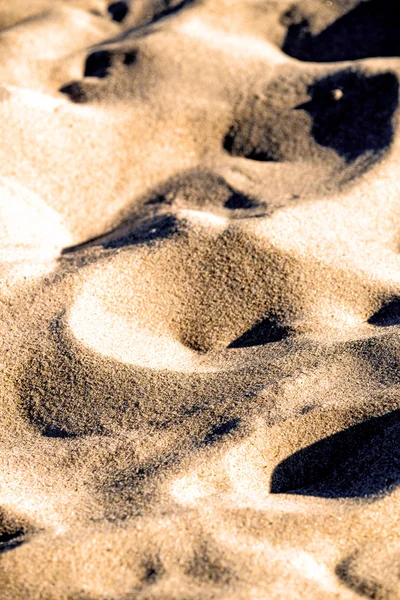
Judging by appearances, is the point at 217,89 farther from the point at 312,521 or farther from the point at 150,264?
the point at 312,521

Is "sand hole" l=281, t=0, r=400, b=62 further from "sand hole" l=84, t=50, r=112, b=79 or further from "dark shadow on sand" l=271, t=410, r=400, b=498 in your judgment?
"dark shadow on sand" l=271, t=410, r=400, b=498

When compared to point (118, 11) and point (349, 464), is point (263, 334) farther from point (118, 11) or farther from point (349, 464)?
point (118, 11)

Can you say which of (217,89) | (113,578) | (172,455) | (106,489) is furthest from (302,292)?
(217,89)

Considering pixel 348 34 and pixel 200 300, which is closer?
pixel 200 300

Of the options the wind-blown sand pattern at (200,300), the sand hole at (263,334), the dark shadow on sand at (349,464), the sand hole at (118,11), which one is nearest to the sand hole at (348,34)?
the wind-blown sand pattern at (200,300)

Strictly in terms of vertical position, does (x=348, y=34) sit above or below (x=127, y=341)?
above

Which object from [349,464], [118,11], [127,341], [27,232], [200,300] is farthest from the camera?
[118,11]

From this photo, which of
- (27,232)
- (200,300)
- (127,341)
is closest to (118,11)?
A: (27,232)

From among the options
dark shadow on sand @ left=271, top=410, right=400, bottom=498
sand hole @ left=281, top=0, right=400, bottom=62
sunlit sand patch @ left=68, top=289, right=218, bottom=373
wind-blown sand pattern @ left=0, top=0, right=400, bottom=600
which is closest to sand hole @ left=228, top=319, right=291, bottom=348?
wind-blown sand pattern @ left=0, top=0, right=400, bottom=600
